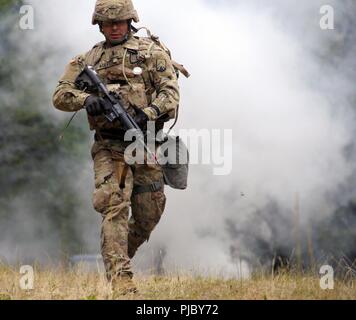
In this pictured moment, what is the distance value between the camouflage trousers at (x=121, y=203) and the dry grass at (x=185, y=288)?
24 cm

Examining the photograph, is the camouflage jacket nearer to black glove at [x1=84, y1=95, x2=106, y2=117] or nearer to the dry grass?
black glove at [x1=84, y1=95, x2=106, y2=117]

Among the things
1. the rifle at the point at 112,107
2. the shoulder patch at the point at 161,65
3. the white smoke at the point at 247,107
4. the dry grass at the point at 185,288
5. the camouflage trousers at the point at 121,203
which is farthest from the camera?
Result: the white smoke at the point at 247,107

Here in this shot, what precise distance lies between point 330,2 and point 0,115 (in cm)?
791

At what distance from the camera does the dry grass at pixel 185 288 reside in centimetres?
718

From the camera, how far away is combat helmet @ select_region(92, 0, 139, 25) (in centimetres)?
806

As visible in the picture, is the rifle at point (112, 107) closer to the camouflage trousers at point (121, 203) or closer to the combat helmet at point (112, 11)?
the camouflage trousers at point (121, 203)

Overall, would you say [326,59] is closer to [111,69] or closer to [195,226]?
[195,226]

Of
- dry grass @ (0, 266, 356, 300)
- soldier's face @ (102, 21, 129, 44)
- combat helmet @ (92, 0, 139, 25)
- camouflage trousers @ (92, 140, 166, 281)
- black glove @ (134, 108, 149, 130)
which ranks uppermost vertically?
combat helmet @ (92, 0, 139, 25)

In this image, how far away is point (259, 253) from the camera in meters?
19.5

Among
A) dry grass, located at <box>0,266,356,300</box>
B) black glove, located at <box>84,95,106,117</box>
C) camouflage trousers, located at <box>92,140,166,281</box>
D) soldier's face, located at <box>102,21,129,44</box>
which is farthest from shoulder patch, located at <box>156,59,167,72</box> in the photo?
dry grass, located at <box>0,266,356,300</box>

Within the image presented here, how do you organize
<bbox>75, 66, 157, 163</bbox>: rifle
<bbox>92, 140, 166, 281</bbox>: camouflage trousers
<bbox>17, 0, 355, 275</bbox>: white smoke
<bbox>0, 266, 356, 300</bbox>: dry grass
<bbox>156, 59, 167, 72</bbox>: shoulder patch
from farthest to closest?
1. <bbox>17, 0, 355, 275</bbox>: white smoke
2. <bbox>156, 59, 167, 72</bbox>: shoulder patch
3. <bbox>75, 66, 157, 163</bbox>: rifle
4. <bbox>92, 140, 166, 281</bbox>: camouflage trousers
5. <bbox>0, 266, 356, 300</bbox>: dry grass

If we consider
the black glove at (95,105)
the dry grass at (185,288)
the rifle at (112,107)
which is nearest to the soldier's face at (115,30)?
the rifle at (112,107)

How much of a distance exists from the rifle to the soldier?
7 cm
